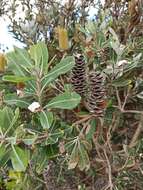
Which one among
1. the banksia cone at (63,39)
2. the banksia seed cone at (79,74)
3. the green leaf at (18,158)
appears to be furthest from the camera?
the banksia cone at (63,39)

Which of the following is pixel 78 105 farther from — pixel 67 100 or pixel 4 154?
pixel 4 154

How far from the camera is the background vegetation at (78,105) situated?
1.18 metres

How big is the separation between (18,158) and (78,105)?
0.93 ft

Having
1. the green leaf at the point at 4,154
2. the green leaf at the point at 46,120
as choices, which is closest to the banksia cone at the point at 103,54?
the green leaf at the point at 46,120

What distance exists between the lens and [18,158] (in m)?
1.14

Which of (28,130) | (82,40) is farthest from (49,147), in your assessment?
Result: (82,40)

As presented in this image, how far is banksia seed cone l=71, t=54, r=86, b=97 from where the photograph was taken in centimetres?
124

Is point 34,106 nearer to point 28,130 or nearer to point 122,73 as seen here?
point 28,130

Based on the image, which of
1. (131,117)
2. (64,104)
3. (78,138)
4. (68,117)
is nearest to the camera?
(64,104)

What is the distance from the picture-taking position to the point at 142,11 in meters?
1.51

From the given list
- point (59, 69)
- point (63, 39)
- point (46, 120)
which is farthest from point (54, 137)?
point (63, 39)

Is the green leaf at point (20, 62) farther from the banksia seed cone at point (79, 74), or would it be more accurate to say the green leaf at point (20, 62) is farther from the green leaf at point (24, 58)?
the banksia seed cone at point (79, 74)

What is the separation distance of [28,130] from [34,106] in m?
0.07

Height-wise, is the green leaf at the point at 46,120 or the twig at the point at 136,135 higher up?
the green leaf at the point at 46,120
